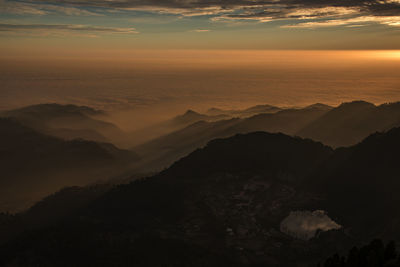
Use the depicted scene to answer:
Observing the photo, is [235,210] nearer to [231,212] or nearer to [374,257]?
[231,212]

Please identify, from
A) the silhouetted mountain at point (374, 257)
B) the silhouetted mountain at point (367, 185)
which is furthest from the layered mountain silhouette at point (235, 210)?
the silhouetted mountain at point (374, 257)

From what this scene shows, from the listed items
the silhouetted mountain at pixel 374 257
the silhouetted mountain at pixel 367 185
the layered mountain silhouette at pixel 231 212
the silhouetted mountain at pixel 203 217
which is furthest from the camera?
the silhouetted mountain at pixel 367 185

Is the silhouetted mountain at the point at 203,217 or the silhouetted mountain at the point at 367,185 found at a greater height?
the silhouetted mountain at the point at 367,185

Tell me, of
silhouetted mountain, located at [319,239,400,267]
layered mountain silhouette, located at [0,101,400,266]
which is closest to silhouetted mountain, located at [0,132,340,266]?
layered mountain silhouette, located at [0,101,400,266]

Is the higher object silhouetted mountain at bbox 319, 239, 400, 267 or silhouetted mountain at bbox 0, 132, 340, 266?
silhouetted mountain at bbox 319, 239, 400, 267

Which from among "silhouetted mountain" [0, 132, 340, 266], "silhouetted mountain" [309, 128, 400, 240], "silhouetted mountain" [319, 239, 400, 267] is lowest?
"silhouetted mountain" [0, 132, 340, 266]

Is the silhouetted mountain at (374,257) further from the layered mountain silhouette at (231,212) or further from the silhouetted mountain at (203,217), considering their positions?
the silhouetted mountain at (203,217)

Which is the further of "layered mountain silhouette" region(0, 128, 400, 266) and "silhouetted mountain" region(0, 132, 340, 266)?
"layered mountain silhouette" region(0, 128, 400, 266)

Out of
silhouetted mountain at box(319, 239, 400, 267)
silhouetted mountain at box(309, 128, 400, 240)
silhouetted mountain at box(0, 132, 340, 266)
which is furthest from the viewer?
silhouetted mountain at box(309, 128, 400, 240)

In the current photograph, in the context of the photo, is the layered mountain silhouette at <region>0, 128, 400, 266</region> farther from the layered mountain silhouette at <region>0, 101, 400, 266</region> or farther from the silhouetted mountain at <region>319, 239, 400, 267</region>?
the silhouetted mountain at <region>319, 239, 400, 267</region>

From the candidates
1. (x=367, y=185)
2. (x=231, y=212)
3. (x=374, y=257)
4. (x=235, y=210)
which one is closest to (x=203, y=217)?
(x=231, y=212)

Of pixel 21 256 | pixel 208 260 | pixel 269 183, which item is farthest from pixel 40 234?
Answer: pixel 269 183

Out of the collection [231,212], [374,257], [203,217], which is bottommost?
[203,217]
